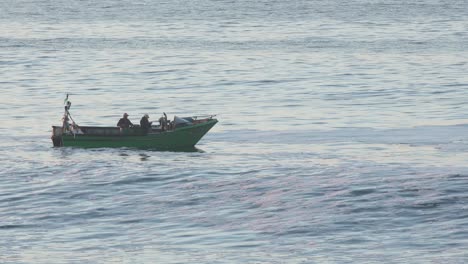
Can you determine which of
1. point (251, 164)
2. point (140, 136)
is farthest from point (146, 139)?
point (251, 164)

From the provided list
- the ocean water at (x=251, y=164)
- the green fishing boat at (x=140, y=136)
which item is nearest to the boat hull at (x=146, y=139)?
the green fishing boat at (x=140, y=136)

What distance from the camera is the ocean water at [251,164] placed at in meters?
52.4

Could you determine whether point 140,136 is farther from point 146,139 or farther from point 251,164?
point 251,164

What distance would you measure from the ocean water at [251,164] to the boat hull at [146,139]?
0.61 metres

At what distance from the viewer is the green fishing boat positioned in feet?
252

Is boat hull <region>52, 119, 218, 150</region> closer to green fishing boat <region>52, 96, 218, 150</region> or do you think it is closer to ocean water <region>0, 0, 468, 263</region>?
green fishing boat <region>52, 96, 218, 150</region>

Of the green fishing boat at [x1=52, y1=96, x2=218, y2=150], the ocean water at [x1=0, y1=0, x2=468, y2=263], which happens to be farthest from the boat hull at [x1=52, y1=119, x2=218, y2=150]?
the ocean water at [x1=0, y1=0, x2=468, y2=263]

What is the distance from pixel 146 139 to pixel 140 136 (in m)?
0.45

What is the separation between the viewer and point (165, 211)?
59.1m

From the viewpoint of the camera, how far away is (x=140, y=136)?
3019 inches

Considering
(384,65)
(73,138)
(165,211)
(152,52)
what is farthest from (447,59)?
(165,211)

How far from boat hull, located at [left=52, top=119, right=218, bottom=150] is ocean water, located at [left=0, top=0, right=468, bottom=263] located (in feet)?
1.99

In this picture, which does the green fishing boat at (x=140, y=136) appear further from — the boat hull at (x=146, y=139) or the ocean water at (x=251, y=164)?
the ocean water at (x=251, y=164)

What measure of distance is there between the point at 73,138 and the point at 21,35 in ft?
356
